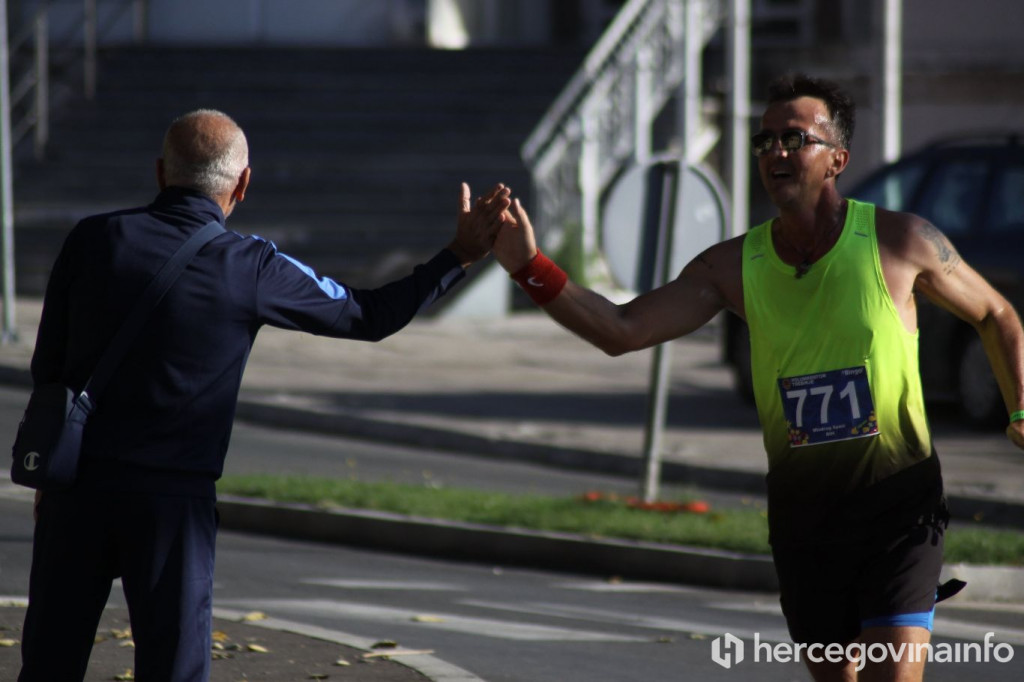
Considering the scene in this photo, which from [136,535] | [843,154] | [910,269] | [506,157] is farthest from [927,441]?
[506,157]

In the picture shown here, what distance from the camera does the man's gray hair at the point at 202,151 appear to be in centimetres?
452

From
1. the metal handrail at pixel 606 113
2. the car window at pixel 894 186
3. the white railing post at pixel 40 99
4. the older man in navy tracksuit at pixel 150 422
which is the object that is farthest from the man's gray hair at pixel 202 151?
the white railing post at pixel 40 99

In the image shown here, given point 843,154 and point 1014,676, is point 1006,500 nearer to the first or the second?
point 1014,676

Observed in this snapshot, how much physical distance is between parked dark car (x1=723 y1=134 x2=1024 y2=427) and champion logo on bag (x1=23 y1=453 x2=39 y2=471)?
9.48 metres

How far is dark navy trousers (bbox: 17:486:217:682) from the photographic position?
14.1ft

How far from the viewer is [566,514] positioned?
1000 centimetres

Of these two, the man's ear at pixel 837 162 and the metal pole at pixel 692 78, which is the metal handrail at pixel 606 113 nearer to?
the metal pole at pixel 692 78

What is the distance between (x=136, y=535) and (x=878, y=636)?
1708 millimetres

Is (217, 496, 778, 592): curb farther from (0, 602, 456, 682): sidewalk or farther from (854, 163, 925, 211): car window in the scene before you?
(854, 163, 925, 211): car window

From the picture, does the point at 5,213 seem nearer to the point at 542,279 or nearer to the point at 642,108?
the point at 642,108

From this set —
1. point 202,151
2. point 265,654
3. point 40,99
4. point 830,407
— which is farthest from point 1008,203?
point 40,99

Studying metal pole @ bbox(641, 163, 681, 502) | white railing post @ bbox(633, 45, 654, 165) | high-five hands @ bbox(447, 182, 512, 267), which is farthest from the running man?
white railing post @ bbox(633, 45, 654, 165)

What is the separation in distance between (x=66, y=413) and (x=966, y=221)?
34.0 ft

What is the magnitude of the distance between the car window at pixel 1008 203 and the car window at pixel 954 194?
12cm
